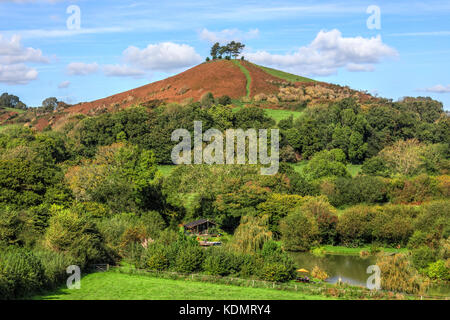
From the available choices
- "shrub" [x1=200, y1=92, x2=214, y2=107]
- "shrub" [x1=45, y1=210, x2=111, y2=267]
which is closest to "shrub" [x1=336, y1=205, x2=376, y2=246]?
"shrub" [x1=45, y1=210, x2=111, y2=267]

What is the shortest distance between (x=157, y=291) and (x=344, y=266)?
54.6 feet

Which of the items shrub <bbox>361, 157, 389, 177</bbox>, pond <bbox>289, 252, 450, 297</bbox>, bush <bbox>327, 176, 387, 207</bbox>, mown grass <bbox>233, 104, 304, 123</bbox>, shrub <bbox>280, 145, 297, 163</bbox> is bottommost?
pond <bbox>289, 252, 450, 297</bbox>

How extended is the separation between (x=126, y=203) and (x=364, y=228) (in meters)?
21.6

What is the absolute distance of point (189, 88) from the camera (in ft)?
358

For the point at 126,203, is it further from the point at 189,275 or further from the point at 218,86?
the point at 218,86

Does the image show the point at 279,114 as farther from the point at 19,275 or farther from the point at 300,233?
the point at 19,275

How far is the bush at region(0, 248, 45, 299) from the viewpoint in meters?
27.0

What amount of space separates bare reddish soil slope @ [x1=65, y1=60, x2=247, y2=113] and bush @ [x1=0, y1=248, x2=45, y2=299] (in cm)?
7442

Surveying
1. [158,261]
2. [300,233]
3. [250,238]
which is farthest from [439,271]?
[158,261]

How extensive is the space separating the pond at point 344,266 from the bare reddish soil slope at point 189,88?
63379mm

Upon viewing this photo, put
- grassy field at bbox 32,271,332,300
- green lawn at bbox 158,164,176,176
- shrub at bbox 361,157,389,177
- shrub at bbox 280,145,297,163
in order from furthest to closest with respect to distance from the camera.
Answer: shrub at bbox 280,145,297,163 < green lawn at bbox 158,164,176,176 < shrub at bbox 361,157,389,177 < grassy field at bbox 32,271,332,300

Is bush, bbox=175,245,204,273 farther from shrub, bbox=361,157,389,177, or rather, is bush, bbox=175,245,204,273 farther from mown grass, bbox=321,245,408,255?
shrub, bbox=361,157,389,177

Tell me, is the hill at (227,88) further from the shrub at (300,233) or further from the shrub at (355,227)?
the shrub at (300,233)
